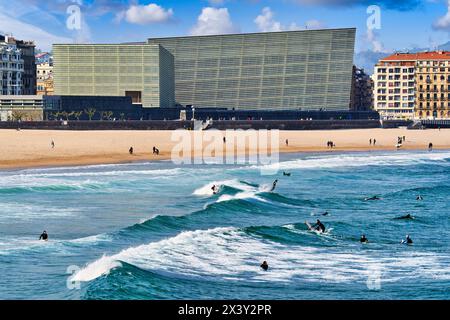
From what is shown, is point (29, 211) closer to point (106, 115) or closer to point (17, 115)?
point (17, 115)

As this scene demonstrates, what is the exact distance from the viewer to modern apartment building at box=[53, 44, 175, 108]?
18125 cm

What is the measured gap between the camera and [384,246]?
36281mm

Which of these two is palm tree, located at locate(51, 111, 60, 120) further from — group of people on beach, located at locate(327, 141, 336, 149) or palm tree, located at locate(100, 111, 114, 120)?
group of people on beach, located at locate(327, 141, 336, 149)

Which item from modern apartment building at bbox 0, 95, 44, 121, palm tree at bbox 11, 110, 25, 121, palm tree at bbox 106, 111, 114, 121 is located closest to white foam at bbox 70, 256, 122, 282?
palm tree at bbox 11, 110, 25, 121

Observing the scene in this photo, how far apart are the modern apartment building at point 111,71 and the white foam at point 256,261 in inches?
5753

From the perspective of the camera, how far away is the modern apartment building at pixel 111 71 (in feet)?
595

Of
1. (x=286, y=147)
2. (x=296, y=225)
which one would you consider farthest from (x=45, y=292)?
(x=286, y=147)

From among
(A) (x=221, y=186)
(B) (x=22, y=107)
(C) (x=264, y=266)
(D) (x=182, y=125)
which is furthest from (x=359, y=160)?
(B) (x=22, y=107)

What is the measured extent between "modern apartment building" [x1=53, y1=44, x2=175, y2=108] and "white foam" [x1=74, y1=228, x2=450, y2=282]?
479ft

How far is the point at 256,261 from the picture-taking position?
32.1 meters

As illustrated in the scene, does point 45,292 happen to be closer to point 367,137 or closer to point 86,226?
point 86,226

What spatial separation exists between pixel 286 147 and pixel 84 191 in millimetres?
62401

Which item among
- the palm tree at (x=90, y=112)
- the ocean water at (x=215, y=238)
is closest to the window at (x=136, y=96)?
the palm tree at (x=90, y=112)
